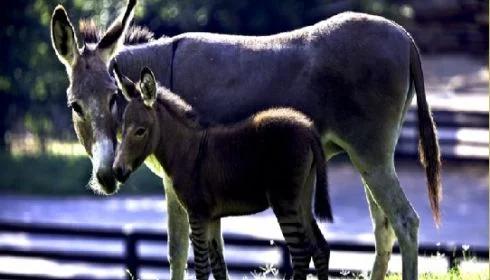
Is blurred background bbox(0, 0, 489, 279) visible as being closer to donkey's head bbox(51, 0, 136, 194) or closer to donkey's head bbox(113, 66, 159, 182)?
donkey's head bbox(51, 0, 136, 194)

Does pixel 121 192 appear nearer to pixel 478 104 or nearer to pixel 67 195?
pixel 67 195

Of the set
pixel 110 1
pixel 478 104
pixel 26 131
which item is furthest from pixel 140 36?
pixel 478 104

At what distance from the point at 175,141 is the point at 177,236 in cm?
101

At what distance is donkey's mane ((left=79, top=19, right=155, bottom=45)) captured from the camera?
27.8ft

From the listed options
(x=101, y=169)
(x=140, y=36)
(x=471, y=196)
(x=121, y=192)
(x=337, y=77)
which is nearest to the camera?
(x=101, y=169)

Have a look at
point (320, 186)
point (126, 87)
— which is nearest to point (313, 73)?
point (320, 186)

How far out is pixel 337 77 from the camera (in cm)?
796

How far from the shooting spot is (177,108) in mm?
7750

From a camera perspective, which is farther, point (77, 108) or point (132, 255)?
point (132, 255)

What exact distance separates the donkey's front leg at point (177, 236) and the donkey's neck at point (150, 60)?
85cm

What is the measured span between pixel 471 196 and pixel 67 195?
825cm

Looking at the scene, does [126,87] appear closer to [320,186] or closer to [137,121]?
[137,121]

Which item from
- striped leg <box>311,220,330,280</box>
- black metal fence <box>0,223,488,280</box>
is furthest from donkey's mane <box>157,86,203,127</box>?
black metal fence <box>0,223,488,280</box>

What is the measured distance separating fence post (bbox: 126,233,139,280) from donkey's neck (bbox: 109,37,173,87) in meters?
5.16
